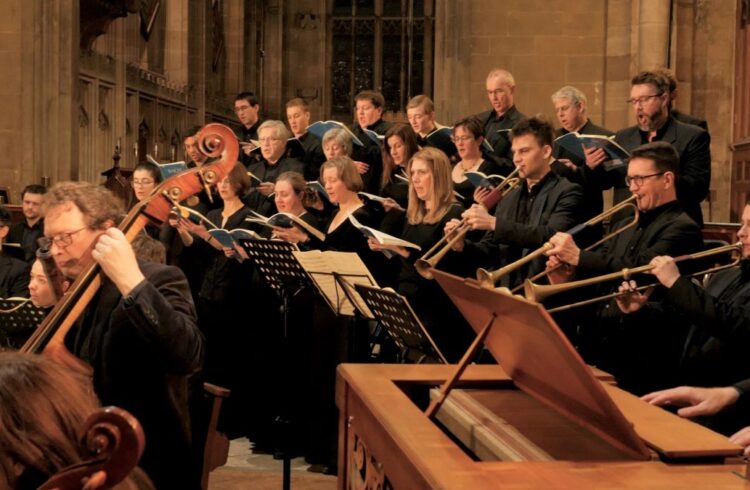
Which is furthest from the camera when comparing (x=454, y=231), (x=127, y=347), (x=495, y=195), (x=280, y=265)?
(x=495, y=195)

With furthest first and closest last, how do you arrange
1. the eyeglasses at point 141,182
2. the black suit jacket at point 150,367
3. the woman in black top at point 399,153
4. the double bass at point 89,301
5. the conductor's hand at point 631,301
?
the eyeglasses at point 141,182 → the woman in black top at point 399,153 → the conductor's hand at point 631,301 → the black suit jacket at point 150,367 → the double bass at point 89,301

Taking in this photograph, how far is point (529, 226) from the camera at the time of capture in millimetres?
4973

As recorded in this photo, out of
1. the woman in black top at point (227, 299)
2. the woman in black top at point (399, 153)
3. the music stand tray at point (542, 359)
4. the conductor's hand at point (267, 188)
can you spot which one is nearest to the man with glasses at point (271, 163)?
the conductor's hand at point (267, 188)

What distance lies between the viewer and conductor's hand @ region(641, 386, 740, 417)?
2721mm

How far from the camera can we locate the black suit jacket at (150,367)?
3.09 meters

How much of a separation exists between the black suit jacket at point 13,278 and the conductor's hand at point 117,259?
3720mm

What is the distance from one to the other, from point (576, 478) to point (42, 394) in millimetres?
969

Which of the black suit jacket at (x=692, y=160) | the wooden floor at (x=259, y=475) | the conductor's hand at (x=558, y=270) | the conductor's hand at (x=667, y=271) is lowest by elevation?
the wooden floor at (x=259, y=475)

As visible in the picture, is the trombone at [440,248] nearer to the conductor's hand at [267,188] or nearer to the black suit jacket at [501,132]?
the black suit jacket at [501,132]

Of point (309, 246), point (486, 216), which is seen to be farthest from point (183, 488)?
point (309, 246)

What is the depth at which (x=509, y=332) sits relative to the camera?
255cm

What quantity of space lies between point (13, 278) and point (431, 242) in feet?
8.80

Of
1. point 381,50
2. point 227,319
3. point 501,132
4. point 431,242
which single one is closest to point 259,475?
point 227,319

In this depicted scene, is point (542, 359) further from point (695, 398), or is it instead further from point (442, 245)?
point (442, 245)
